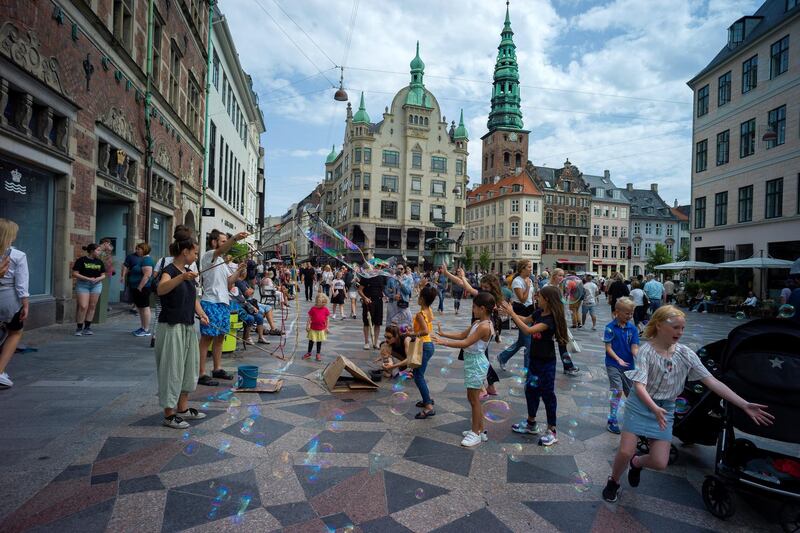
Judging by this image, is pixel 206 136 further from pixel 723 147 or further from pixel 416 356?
pixel 723 147

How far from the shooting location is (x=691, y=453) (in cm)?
512

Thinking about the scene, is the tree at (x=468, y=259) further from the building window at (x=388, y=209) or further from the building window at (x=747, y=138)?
the building window at (x=747, y=138)

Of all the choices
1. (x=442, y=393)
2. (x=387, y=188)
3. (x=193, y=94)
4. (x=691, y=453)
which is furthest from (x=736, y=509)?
(x=387, y=188)

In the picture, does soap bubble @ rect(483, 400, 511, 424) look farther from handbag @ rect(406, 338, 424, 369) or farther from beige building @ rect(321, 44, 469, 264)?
beige building @ rect(321, 44, 469, 264)

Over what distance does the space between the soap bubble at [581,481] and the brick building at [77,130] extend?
10.4 meters

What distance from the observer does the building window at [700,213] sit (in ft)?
107

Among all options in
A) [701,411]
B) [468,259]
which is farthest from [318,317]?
[468,259]

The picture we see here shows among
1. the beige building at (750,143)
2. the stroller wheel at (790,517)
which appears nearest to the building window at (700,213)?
the beige building at (750,143)

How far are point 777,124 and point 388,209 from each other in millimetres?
42196

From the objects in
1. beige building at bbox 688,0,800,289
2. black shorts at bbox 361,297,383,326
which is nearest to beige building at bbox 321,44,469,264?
beige building at bbox 688,0,800,289

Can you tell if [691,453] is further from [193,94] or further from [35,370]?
[193,94]

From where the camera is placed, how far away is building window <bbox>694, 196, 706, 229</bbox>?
32.6 m

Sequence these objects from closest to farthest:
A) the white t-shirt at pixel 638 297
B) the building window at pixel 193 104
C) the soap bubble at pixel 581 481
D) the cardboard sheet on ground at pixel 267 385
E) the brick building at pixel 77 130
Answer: the soap bubble at pixel 581 481, the cardboard sheet on ground at pixel 267 385, the brick building at pixel 77 130, the white t-shirt at pixel 638 297, the building window at pixel 193 104

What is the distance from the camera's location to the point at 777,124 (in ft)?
84.4
